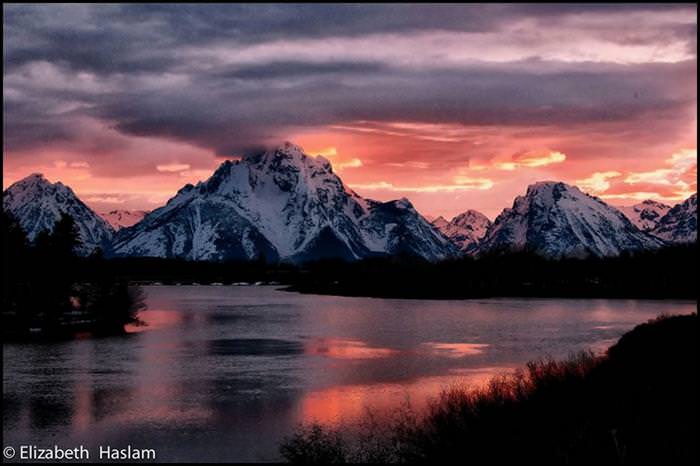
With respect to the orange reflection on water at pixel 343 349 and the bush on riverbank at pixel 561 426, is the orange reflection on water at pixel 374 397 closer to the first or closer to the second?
the bush on riverbank at pixel 561 426

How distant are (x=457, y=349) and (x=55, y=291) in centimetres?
5234

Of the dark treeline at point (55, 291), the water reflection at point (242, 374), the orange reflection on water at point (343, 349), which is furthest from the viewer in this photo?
the dark treeline at point (55, 291)

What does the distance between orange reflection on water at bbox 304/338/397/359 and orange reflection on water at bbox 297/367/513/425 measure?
13.8m

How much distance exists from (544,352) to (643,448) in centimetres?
4278

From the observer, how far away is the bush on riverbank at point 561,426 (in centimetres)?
2308

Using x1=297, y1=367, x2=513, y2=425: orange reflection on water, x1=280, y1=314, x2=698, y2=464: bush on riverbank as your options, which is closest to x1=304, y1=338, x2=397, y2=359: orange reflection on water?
x1=297, y1=367, x2=513, y2=425: orange reflection on water

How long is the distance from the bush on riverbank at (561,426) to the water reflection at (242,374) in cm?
357

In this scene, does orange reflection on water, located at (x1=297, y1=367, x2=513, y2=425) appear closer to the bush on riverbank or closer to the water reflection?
the water reflection

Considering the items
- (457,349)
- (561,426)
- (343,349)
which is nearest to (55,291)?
(343,349)

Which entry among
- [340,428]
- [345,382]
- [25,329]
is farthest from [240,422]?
[25,329]

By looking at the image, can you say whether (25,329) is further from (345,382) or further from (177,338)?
(345,382)

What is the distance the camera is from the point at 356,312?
5049 inches

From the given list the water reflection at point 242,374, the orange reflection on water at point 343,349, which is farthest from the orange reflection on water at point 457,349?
the orange reflection on water at point 343,349

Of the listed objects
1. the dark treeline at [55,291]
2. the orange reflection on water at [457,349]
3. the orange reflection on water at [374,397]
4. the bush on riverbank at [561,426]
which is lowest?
the orange reflection on water at [374,397]
